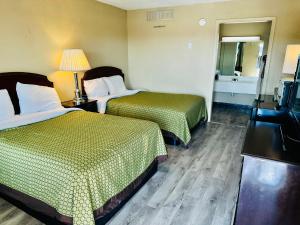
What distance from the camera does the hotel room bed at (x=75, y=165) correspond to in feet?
4.87

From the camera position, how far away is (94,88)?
3.85 meters

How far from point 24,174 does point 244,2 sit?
4.27m

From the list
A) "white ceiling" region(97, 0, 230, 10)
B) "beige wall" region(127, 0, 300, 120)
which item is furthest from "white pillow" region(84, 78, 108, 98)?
"white ceiling" region(97, 0, 230, 10)

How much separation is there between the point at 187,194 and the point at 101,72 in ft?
9.79

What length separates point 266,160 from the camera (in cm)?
131

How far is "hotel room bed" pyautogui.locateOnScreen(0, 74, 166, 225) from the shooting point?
1484mm

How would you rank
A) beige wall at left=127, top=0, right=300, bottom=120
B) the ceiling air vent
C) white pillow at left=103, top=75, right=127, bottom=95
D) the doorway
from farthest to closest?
the doorway, the ceiling air vent, white pillow at left=103, top=75, right=127, bottom=95, beige wall at left=127, top=0, right=300, bottom=120

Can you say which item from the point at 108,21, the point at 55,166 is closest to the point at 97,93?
the point at 108,21

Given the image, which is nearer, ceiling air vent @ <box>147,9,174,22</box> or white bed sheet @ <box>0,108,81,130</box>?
white bed sheet @ <box>0,108,81,130</box>

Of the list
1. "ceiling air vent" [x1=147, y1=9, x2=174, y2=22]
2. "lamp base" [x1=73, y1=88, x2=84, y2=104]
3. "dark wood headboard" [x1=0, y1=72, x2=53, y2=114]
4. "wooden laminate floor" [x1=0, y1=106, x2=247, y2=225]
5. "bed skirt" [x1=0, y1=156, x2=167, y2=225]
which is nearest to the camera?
"bed skirt" [x1=0, y1=156, x2=167, y2=225]

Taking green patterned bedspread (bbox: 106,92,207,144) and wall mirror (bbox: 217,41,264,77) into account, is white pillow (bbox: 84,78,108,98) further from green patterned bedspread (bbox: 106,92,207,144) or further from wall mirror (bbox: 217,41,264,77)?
wall mirror (bbox: 217,41,264,77)

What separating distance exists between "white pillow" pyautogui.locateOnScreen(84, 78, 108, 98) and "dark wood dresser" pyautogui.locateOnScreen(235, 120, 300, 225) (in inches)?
118

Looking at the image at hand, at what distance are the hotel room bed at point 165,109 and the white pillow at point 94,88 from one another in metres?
0.12

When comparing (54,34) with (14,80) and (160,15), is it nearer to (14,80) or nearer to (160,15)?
(14,80)
